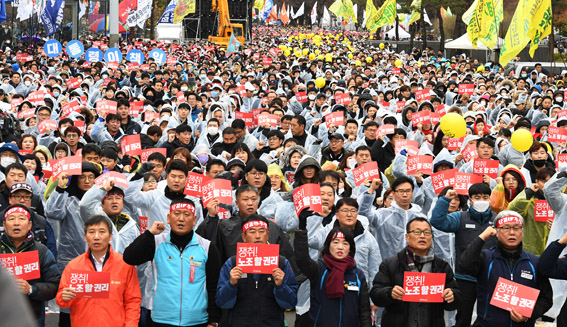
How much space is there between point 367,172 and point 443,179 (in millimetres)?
668

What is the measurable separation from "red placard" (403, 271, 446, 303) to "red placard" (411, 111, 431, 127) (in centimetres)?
630

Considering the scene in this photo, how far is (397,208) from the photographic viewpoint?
20.7 feet

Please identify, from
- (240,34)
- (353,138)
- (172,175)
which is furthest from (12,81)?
(240,34)

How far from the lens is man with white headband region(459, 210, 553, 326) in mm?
4766

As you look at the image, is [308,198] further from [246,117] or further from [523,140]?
[246,117]

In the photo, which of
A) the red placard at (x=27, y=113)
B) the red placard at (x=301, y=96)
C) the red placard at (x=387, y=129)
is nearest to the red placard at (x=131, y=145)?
the red placard at (x=387, y=129)

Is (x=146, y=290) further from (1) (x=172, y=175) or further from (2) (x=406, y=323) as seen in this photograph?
(2) (x=406, y=323)

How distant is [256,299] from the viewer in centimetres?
470

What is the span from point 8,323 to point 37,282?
166 inches

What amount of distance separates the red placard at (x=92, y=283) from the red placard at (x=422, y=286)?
175 cm

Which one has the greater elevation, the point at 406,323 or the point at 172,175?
the point at 172,175

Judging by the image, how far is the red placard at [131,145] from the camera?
8.76 metres

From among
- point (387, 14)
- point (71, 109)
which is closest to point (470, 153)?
point (71, 109)

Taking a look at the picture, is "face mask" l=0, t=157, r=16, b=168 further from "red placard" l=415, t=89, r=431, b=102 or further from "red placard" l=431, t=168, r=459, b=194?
"red placard" l=415, t=89, r=431, b=102
